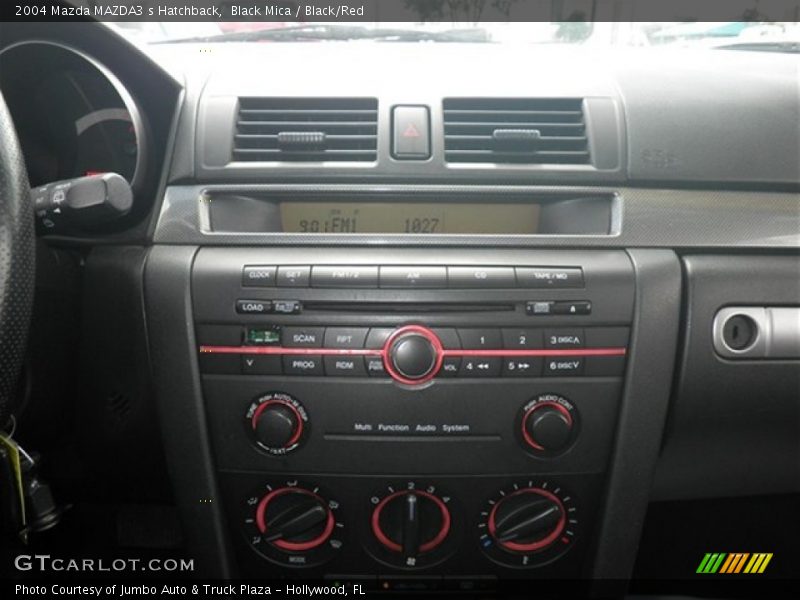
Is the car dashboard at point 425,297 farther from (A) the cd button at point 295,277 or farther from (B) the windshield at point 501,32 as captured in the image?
(B) the windshield at point 501,32

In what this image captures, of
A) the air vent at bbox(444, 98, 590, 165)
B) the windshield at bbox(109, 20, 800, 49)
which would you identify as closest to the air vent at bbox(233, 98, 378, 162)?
the air vent at bbox(444, 98, 590, 165)

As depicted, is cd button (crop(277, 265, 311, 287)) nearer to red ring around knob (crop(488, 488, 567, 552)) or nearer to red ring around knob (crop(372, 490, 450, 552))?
red ring around knob (crop(372, 490, 450, 552))

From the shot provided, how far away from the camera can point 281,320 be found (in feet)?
4.49

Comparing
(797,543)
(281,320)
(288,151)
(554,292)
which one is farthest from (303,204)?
(797,543)

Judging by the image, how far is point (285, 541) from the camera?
152 centimetres

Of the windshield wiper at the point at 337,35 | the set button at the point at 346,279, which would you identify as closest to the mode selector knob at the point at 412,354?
the set button at the point at 346,279

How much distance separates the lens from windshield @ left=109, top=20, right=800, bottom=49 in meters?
1.65

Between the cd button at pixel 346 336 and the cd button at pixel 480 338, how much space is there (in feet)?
0.57

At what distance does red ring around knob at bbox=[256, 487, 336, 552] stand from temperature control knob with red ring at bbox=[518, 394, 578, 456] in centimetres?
41

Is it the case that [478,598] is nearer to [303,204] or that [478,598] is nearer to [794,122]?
[303,204]

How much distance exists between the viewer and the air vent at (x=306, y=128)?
1.44 meters

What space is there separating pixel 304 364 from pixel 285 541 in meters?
0.39

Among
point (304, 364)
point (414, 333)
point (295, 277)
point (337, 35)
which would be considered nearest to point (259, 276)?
point (295, 277)

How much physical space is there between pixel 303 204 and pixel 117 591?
967 mm
